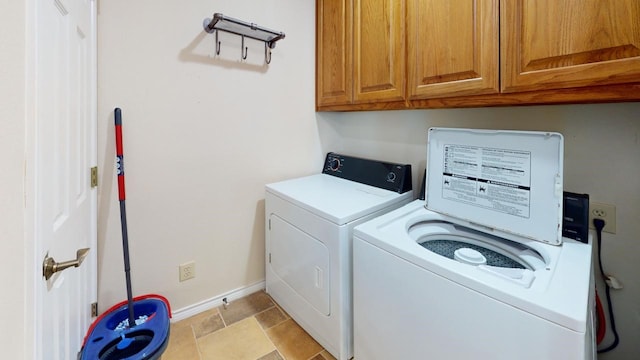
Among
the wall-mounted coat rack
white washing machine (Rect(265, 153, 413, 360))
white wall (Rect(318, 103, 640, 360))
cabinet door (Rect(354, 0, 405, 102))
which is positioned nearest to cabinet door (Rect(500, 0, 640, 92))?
white wall (Rect(318, 103, 640, 360))

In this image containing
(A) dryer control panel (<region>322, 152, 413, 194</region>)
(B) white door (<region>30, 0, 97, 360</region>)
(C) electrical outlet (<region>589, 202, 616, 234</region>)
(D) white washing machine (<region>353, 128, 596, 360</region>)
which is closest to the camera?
(B) white door (<region>30, 0, 97, 360</region>)

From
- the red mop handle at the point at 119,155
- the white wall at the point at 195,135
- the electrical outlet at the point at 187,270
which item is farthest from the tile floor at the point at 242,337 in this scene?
the red mop handle at the point at 119,155

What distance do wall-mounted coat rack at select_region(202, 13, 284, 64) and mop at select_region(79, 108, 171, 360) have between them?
725 millimetres

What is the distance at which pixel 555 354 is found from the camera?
73cm

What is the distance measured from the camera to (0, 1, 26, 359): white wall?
0.52 meters

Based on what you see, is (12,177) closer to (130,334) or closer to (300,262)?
(130,334)

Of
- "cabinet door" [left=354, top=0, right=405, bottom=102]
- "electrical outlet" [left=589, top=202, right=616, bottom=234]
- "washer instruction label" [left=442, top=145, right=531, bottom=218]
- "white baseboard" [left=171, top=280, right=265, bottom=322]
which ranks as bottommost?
"white baseboard" [left=171, top=280, right=265, bottom=322]

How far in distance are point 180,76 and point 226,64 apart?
301 mm

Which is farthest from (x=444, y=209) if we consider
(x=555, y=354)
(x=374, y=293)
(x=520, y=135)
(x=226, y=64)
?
(x=226, y=64)

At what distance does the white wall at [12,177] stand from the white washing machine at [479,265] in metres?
1.06

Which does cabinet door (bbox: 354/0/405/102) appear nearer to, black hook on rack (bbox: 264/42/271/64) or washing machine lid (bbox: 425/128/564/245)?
washing machine lid (bbox: 425/128/564/245)

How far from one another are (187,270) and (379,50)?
6.02 ft

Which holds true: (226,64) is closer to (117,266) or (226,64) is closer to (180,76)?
(180,76)

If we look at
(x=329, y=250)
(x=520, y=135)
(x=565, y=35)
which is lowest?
(x=329, y=250)
